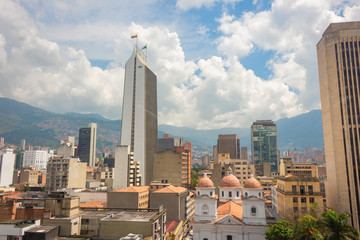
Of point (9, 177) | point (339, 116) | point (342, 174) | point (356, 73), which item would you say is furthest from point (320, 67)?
point (9, 177)

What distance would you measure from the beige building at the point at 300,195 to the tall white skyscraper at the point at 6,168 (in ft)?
459

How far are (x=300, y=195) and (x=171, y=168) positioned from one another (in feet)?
220

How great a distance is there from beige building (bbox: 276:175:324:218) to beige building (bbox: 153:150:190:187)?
2425 inches

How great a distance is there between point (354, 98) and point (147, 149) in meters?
89.9

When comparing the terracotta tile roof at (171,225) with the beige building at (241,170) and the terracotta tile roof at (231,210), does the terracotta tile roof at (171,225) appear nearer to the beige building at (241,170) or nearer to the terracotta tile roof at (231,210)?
the terracotta tile roof at (231,210)

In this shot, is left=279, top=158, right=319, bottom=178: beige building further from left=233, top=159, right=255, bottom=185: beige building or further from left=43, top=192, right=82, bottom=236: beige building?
left=43, top=192, right=82, bottom=236: beige building

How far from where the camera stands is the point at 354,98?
64.0m

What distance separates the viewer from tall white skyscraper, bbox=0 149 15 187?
138750 mm

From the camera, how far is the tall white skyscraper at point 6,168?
138750mm

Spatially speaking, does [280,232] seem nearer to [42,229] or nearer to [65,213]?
[65,213]

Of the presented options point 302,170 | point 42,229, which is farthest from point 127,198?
point 302,170

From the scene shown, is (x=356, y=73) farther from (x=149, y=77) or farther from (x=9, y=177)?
(x=9, y=177)

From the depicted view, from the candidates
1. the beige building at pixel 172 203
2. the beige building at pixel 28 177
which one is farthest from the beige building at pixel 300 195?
the beige building at pixel 28 177

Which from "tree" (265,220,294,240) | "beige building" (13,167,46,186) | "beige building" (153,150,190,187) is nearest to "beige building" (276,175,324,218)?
"tree" (265,220,294,240)
